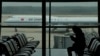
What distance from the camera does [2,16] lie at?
816cm

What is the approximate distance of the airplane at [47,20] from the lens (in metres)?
8.16

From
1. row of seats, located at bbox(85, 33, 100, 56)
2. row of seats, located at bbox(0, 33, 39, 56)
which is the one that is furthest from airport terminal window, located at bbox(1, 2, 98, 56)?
row of seats, located at bbox(85, 33, 100, 56)

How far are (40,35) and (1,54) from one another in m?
2.34

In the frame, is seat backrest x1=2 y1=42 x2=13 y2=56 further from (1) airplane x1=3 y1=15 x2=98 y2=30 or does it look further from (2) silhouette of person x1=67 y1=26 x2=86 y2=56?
(1) airplane x1=3 y1=15 x2=98 y2=30

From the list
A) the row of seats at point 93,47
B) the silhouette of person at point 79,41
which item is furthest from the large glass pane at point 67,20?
the silhouette of person at point 79,41

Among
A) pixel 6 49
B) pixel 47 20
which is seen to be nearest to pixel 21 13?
pixel 47 20

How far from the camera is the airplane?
321 inches

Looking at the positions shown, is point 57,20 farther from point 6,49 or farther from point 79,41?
point 6,49

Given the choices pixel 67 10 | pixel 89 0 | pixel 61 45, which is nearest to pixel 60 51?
pixel 61 45

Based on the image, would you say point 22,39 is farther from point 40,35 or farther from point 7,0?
point 7,0

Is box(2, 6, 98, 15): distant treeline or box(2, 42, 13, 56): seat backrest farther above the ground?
box(2, 6, 98, 15): distant treeline

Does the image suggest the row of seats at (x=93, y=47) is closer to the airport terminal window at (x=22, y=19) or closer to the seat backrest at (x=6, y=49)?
the airport terminal window at (x=22, y=19)

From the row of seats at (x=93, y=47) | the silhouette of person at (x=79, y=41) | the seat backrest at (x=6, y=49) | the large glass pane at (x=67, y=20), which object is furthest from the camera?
the large glass pane at (x=67, y=20)

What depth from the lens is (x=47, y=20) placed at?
8062 millimetres
